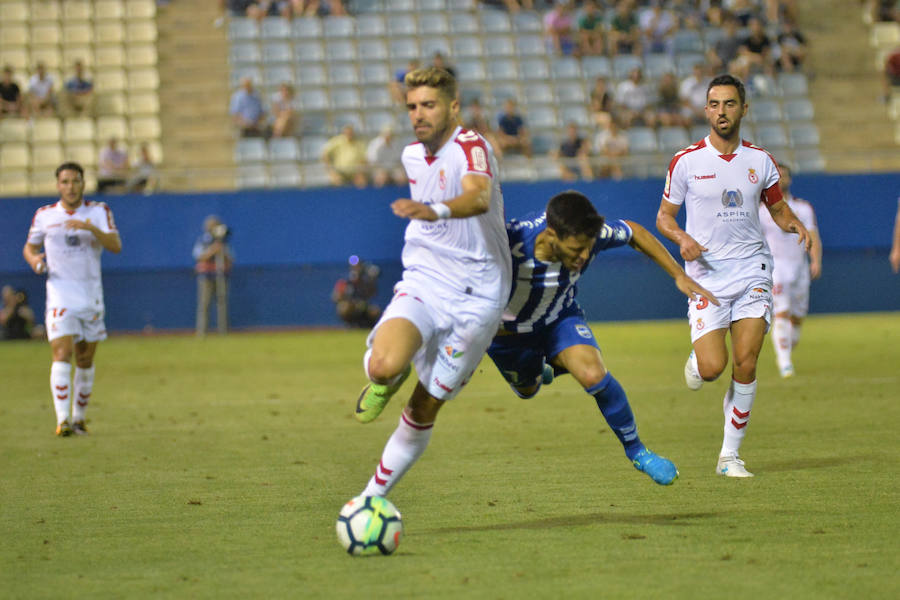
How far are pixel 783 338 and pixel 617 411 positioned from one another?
766 cm

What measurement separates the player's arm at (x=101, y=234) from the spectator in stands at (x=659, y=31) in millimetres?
19077

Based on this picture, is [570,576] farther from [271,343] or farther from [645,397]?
[271,343]

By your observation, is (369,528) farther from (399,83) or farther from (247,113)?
(247,113)

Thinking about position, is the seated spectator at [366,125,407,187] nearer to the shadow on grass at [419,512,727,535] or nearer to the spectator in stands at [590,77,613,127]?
the spectator in stands at [590,77,613,127]

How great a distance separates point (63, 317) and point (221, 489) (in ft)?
12.7

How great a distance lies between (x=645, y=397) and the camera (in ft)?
41.1

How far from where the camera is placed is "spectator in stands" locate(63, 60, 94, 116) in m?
26.1

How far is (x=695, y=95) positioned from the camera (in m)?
25.8

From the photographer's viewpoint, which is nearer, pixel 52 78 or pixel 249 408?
pixel 249 408

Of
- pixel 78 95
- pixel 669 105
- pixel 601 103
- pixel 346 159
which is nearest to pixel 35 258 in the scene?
pixel 346 159

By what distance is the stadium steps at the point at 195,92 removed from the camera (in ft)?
85.9

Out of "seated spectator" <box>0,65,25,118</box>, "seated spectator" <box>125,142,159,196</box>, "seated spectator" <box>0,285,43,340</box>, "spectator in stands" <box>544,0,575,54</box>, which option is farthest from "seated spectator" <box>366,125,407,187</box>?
"seated spectator" <box>0,65,25,118</box>

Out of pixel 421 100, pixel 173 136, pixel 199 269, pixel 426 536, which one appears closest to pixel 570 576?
pixel 426 536

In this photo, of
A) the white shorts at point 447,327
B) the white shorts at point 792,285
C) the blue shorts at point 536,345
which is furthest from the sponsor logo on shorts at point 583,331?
the white shorts at point 792,285
